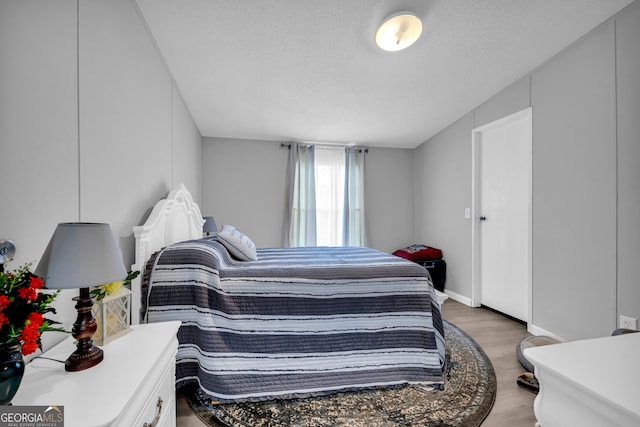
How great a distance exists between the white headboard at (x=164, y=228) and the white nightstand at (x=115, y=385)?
22.2 inches

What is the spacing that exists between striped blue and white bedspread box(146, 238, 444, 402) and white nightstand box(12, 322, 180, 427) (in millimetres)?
495

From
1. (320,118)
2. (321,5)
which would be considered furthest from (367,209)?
(321,5)

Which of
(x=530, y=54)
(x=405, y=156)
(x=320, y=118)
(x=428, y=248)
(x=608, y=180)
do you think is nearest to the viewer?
(x=608, y=180)

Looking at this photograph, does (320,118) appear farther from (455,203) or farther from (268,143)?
(455,203)

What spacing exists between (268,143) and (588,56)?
3483 millimetres

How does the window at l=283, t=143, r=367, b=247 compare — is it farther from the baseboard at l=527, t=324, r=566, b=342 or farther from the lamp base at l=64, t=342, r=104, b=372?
the lamp base at l=64, t=342, r=104, b=372

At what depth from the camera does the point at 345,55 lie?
2.31m

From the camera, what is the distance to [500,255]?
118 inches

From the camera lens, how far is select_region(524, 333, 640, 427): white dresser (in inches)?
20.3

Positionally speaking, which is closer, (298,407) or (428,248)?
(298,407)

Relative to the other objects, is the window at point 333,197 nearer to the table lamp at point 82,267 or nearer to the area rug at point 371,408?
the area rug at point 371,408

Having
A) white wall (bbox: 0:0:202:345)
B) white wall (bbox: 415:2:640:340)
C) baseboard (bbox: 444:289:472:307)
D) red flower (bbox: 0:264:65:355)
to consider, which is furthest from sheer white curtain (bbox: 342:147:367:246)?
red flower (bbox: 0:264:65:355)

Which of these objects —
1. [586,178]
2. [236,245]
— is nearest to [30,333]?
[236,245]

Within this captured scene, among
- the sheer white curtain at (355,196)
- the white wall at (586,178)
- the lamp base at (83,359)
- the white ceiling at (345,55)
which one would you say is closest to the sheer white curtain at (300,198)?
the sheer white curtain at (355,196)
